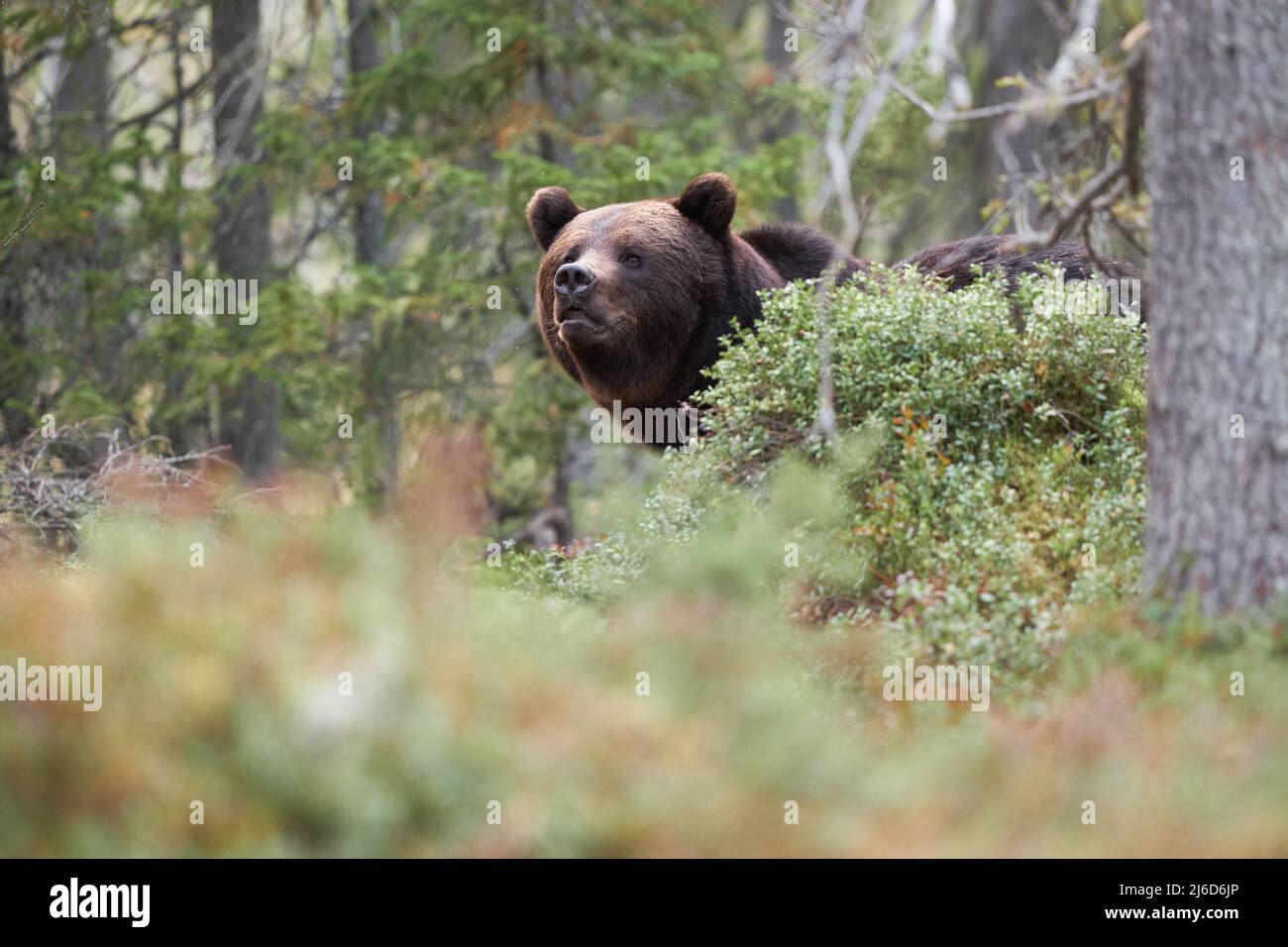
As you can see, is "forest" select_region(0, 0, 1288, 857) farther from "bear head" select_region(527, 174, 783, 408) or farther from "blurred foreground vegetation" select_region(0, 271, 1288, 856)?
"bear head" select_region(527, 174, 783, 408)

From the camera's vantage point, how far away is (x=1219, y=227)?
5016 millimetres

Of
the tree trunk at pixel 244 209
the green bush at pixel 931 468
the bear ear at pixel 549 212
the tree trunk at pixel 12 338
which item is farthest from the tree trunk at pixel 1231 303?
the tree trunk at pixel 12 338

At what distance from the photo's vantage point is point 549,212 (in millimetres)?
9406

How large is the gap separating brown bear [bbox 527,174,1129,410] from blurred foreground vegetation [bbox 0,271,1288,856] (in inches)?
89.0

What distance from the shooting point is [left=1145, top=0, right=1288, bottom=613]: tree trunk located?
4953 mm

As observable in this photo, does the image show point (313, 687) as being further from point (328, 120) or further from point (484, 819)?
point (328, 120)

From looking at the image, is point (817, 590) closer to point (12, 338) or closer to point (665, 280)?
point (665, 280)

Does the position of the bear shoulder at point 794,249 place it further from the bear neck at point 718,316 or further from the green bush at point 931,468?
the green bush at point 931,468

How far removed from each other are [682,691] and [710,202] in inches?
202

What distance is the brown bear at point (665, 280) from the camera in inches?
336

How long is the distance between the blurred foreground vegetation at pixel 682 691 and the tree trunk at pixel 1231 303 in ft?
0.93

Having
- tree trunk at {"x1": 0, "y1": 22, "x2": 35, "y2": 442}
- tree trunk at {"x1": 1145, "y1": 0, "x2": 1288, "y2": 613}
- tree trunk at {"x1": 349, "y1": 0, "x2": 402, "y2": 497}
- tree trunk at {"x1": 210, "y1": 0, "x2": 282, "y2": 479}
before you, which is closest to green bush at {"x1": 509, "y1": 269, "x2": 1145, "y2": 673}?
tree trunk at {"x1": 1145, "y1": 0, "x2": 1288, "y2": 613}

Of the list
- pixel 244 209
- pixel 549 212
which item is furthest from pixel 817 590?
pixel 244 209

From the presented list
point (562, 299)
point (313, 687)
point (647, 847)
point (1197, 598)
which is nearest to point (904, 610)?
point (1197, 598)
